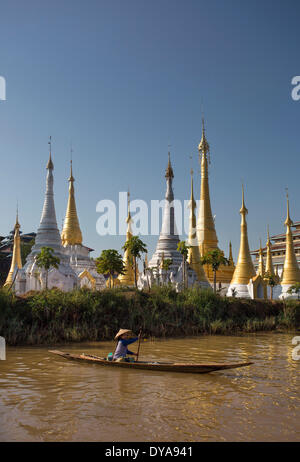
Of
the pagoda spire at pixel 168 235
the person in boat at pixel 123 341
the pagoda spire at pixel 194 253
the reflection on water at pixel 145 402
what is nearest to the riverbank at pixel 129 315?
the reflection on water at pixel 145 402

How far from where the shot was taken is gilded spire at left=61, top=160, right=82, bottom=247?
147ft

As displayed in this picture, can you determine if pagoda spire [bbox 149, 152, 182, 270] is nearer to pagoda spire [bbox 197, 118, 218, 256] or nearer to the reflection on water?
pagoda spire [bbox 197, 118, 218, 256]

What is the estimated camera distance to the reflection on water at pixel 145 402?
6.99 meters

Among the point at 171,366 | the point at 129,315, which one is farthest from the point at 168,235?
the point at 171,366

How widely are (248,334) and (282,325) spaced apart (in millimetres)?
3385

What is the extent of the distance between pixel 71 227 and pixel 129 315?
24.7 metres

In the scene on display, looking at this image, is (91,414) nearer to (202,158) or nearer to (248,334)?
(248,334)

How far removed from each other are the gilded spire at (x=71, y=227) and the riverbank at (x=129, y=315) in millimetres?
20989

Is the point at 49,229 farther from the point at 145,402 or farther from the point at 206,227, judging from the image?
the point at 145,402

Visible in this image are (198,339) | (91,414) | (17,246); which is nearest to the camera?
(91,414)

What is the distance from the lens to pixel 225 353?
1614 cm

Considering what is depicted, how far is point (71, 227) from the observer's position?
45219mm

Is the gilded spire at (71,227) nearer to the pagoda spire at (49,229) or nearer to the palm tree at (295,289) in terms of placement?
the pagoda spire at (49,229)
